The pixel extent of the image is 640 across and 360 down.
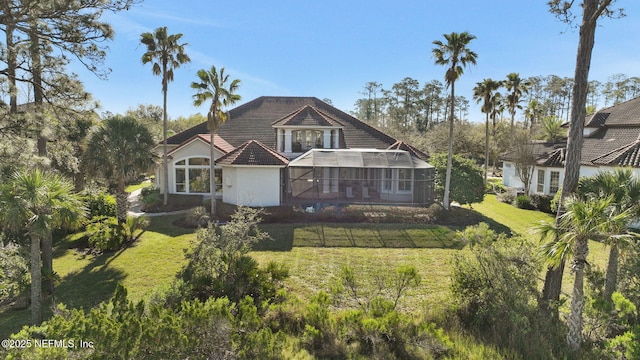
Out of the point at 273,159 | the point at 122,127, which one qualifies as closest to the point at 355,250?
the point at 273,159

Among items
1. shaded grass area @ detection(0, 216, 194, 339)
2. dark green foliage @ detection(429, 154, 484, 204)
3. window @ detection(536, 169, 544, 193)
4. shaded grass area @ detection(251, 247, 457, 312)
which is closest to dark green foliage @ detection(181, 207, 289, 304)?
shaded grass area @ detection(251, 247, 457, 312)

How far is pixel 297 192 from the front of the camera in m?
20.1

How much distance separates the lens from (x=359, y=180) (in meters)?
19.5

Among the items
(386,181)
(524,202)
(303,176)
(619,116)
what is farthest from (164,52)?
(619,116)

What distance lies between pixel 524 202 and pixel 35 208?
27.9m

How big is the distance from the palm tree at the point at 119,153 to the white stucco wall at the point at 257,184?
545cm

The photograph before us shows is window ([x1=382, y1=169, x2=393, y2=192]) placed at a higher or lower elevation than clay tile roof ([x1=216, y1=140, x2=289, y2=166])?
lower

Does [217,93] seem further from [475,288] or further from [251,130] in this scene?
[475,288]

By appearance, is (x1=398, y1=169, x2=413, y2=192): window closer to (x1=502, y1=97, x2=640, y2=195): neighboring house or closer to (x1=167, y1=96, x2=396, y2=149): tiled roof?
(x1=167, y1=96, x2=396, y2=149): tiled roof

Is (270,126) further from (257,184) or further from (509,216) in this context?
(509,216)

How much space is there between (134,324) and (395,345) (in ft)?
17.8

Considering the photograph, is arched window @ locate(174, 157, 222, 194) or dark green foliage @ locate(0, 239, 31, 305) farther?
arched window @ locate(174, 157, 222, 194)

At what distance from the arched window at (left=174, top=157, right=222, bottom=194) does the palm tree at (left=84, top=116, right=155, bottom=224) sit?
21.0ft

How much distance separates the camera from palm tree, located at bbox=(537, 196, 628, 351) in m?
6.05
